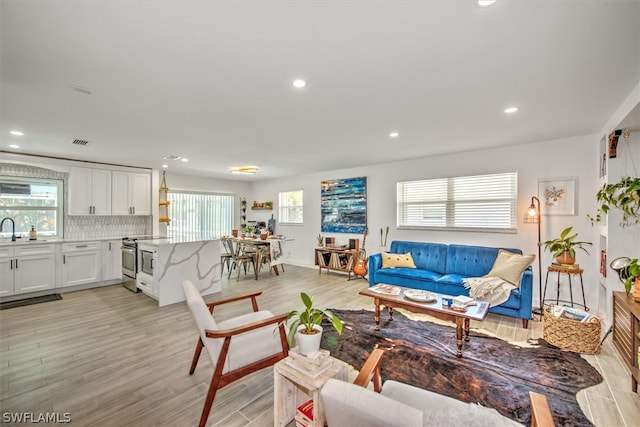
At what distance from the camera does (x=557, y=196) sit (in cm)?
404

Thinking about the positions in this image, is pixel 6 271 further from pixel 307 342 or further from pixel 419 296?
pixel 419 296

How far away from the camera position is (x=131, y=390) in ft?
7.16

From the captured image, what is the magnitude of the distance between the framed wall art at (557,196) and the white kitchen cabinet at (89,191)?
312 inches

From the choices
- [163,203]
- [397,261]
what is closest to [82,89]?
[163,203]

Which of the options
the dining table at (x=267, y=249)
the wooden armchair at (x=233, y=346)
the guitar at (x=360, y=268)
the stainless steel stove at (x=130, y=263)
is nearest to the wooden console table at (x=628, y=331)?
the wooden armchair at (x=233, y=346)

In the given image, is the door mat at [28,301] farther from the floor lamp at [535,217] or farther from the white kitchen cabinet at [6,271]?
the floor lamp at [535,217]

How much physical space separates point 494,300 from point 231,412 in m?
3.23

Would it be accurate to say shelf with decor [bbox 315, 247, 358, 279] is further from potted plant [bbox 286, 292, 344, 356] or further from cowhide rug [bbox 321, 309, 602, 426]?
potted plant [bbox 286, 292, 344, 356]

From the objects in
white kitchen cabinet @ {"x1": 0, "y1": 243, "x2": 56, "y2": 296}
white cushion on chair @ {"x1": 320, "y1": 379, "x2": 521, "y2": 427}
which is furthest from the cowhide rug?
white kitchen cabinet @ {"x1": 0, "y1": 243, "x2": 56, "y2": 296}

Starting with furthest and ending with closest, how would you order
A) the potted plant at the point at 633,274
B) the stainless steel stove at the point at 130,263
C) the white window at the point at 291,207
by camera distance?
the white window at the point at 291,207 → the stainless steel stove at the point at 130,263 → the potted plant at the point at 633,274

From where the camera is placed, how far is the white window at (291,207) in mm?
7617

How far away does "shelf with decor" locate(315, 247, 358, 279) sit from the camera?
6012 mm

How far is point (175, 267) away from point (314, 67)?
12.5 ft

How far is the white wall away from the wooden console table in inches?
61.9
